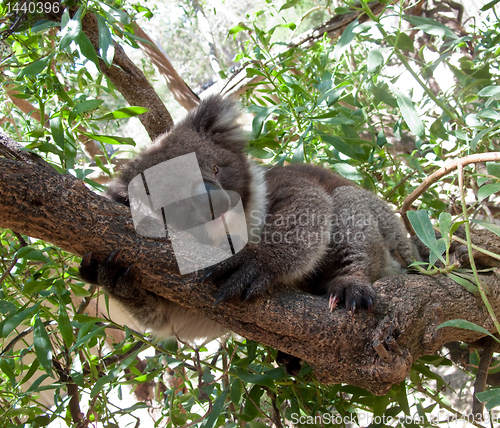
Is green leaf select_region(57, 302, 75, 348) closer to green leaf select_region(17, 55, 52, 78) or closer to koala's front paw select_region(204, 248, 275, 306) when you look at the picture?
koala's front paw select_region(204, 248, 275, 306)

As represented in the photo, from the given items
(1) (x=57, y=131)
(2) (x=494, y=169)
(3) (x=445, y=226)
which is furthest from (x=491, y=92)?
(1) (x=57, y=131)

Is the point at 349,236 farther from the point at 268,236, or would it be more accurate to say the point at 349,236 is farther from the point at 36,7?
the point at 36,7

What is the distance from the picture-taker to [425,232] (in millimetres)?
1488

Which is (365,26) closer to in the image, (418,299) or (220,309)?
(418,299)

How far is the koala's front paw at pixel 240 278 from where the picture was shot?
136 centimetres

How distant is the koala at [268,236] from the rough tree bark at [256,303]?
61mm

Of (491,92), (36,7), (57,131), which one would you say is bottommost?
(491,92)

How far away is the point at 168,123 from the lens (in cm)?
248

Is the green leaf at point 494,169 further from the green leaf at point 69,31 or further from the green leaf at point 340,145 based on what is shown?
the green leaf at point 69,31

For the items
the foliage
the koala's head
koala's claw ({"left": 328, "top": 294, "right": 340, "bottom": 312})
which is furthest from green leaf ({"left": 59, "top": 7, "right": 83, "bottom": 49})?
koala's claw ({"left": 328, "top": 294, "right": 340, "bottom": 312})

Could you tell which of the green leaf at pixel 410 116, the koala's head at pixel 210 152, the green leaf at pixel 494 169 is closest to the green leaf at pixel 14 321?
the koala's head at pixel 210 152

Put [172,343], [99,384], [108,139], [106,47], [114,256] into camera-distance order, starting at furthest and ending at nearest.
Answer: [172,343] → [108,139] → [106,47] → [99,384] → [114,256]

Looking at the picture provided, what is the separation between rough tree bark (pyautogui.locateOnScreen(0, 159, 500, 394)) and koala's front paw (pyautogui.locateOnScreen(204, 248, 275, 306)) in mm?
34

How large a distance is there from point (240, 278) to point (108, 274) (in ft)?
1.54
